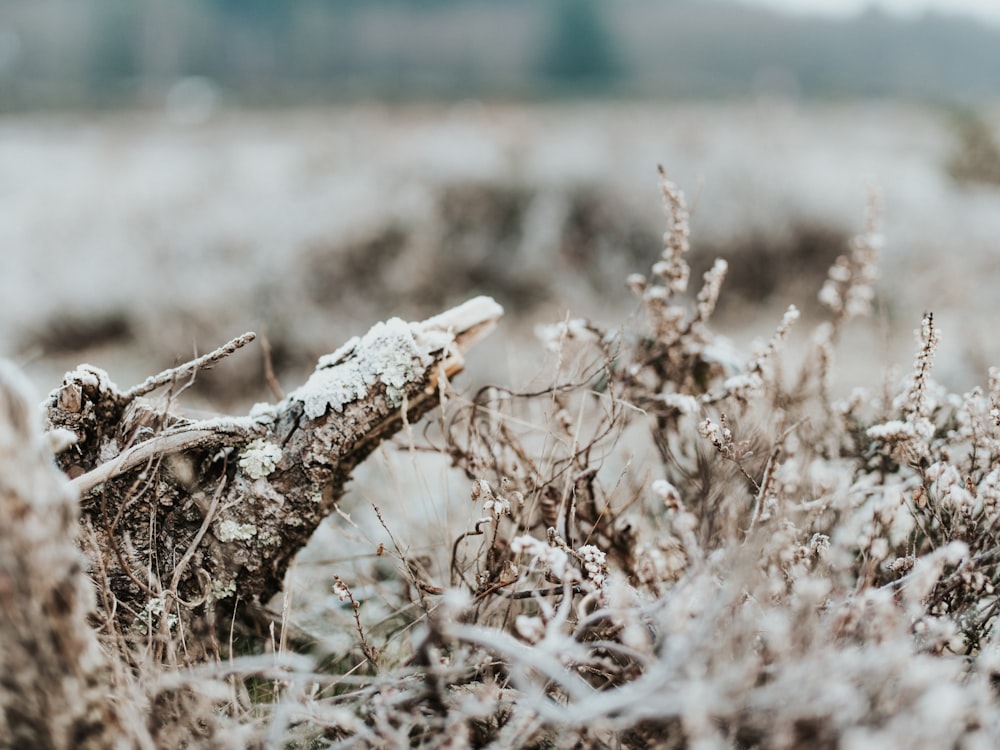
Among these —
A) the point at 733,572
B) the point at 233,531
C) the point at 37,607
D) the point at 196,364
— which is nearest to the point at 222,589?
the point at 233,531

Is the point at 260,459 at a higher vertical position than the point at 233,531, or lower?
higher

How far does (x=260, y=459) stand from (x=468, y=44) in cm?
6464

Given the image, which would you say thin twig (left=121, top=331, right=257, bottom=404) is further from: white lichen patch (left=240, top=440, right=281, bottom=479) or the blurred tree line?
the blurred tree line

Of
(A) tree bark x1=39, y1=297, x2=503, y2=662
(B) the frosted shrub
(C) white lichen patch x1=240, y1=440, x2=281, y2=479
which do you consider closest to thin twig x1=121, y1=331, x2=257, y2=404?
(A) tree bark x1=39, y1=297, x2=503, y2=662

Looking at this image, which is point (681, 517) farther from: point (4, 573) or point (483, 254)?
point (483, 254)

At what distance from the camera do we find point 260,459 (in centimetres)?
167

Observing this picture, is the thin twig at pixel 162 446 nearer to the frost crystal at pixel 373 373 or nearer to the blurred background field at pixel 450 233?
the frost crystal at pixel 373 373

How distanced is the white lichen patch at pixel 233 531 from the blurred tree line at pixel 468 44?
4738 cm

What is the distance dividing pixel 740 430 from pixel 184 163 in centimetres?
1289

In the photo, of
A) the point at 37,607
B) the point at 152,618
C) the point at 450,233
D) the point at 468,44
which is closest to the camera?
the point at 37,607

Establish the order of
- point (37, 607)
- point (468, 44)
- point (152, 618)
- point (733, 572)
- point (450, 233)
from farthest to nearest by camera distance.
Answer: point (468, 44), point (450, 233), point (152, 618), point (733, 572), point (37, 607)

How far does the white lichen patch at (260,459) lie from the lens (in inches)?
65.9

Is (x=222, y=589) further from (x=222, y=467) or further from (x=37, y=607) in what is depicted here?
(x=37, y=607)

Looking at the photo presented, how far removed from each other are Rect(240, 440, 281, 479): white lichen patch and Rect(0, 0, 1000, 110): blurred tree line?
1863 inches
